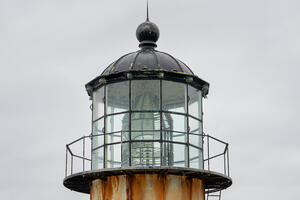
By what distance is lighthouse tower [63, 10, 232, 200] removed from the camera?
46.0 feet

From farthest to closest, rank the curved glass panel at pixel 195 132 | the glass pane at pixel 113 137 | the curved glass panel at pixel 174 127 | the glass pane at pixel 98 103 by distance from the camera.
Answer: the glass pane at pixel 98 103 < the curved glass panel at pixel 195 132 < the glass pane at pixel 113 137 < the curved glass panel at pixel 174 127

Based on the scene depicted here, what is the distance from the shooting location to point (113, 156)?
1434 centimetres

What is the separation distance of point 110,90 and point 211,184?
12.4 feet

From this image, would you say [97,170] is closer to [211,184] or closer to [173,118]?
[173,118]

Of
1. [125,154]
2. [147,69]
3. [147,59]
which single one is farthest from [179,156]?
[147,59]

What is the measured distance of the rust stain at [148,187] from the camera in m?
14.0

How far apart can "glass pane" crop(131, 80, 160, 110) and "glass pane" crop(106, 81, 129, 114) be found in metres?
0.18

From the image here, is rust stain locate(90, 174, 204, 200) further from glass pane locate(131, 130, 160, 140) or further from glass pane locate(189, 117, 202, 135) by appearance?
glass pane locate(189, 117, 202, 135)

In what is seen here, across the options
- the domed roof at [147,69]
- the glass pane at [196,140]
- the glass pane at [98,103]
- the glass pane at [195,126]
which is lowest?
the glass pane at [196,140]

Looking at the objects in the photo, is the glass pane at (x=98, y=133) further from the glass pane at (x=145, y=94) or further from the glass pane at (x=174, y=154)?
the glass pane at (x=174, y=154)

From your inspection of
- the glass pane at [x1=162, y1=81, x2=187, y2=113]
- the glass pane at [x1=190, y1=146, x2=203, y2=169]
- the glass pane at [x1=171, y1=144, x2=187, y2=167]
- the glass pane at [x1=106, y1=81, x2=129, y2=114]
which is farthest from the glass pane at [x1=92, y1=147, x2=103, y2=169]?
the glass pane at [x1=190, y1=146, x2=203, y2=169]

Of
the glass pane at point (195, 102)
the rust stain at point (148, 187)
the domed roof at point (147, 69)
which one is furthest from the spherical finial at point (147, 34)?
the rust stain at point (148, 187)

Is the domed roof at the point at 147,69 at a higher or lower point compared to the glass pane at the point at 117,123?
higher

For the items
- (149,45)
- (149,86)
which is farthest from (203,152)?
(149,45)
